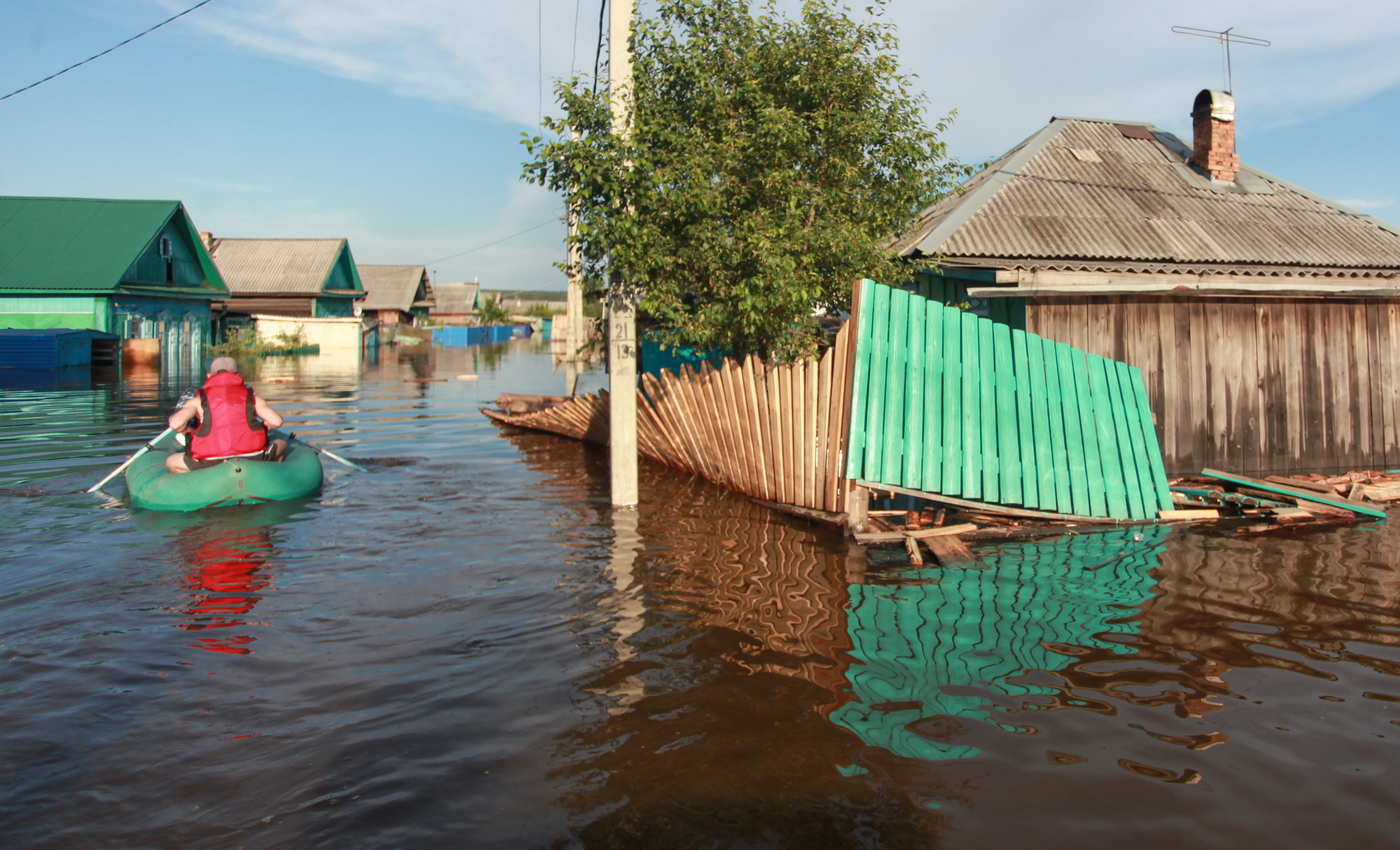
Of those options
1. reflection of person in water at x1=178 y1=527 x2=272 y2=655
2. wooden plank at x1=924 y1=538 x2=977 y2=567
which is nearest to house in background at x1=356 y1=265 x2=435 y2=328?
reflection of person in water at x1=178 y1=527 x2=272 y2=655

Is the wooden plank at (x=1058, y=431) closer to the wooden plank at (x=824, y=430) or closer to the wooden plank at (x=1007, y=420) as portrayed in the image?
the wooden plank at (x=1007, y=420)

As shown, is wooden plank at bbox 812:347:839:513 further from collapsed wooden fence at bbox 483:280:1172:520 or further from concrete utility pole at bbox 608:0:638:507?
concrete utility pole at bbox 608:0:638:507

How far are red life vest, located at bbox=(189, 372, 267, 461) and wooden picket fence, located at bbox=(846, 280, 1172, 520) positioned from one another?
20.6ft

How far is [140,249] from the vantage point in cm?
2923

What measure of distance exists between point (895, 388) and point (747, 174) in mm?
3119

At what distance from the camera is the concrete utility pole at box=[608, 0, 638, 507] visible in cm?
878

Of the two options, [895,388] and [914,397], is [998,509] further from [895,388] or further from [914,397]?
[895,388]

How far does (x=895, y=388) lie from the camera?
7.71 meters

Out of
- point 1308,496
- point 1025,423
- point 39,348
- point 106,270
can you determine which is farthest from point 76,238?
point 1308,496

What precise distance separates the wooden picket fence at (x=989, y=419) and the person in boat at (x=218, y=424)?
6.26 meters

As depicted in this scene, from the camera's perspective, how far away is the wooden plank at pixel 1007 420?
7805 mm

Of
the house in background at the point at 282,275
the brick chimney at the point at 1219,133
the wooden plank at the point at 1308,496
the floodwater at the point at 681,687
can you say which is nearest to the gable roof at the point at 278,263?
the house in background at the point at 282,275

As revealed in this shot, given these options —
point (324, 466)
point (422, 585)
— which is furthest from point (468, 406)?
point (422, 585)

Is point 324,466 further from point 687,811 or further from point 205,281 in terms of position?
point 205,281
